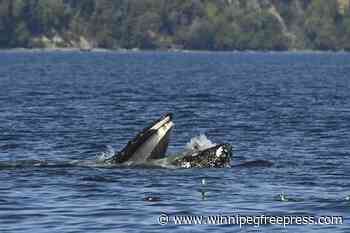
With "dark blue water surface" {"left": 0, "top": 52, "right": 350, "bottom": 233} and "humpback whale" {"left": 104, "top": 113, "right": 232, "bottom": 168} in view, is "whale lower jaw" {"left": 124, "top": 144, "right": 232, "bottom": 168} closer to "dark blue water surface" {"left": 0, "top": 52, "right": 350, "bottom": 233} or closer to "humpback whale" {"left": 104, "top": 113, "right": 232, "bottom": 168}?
"humpback whale" {"left": 104, "top": 113, "right": 232, "bottom": 168}

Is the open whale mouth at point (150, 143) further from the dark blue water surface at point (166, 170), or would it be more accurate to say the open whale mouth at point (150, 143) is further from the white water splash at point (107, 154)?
the white water splash at point (107, 154)

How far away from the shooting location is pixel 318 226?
25.1 meters

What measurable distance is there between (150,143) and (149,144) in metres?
0.05

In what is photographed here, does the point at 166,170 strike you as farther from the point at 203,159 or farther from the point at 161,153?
the point at 203,159

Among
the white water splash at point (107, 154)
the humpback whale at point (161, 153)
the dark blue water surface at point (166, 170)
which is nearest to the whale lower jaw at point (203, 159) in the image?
the humpback whale at point (161, 153)

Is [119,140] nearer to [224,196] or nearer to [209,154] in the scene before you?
[209,154]

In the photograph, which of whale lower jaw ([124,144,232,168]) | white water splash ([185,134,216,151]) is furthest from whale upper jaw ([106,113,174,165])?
white water splash ([185,134,216,151])

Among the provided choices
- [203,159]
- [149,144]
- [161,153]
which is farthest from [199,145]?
[149,144]

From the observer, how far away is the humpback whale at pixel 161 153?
33219 millimetres

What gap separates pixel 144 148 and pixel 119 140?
1284 centimetres

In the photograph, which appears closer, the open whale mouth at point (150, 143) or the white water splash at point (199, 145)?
the open whale mouth at point (150, 143)

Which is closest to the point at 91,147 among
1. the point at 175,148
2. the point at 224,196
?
the point at 175,148

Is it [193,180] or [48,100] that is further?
[48,100]

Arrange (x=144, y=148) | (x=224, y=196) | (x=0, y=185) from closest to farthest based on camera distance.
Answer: (x=224, y=196), (x=0, y=185), (x=144, y=148)
